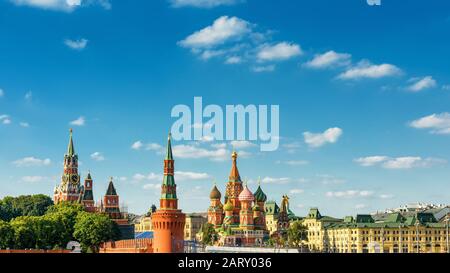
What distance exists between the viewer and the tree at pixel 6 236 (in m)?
63.6

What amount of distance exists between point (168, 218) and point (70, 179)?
32.8 m

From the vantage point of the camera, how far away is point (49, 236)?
2648 inches

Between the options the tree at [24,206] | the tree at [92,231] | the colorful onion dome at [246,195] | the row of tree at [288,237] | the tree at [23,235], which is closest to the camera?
the tree at [23,235]

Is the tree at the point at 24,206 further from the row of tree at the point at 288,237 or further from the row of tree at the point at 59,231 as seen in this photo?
the row of tree at the point at 288,237

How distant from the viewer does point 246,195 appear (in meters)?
83.0

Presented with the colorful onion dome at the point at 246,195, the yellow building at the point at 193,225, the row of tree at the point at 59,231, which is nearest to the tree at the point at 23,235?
the row of tree at the point at 59,231

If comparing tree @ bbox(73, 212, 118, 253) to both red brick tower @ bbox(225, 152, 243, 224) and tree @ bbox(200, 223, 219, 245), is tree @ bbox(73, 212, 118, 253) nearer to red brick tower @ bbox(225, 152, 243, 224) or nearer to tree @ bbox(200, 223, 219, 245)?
tree @ bbox(200, 223, 219, 245)

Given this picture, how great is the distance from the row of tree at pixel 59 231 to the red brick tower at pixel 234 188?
15.6m

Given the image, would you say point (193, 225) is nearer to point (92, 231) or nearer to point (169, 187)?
point (92, 231)

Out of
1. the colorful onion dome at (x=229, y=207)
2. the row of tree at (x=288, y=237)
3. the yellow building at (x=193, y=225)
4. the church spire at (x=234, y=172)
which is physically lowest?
the row of tree at (x=288, y=237)

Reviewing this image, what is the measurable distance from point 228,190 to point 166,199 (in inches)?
961
